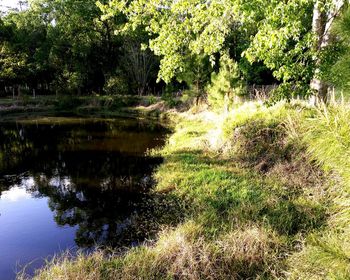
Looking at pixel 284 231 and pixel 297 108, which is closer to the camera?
pixel 284 231

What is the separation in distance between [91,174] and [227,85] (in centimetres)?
1179

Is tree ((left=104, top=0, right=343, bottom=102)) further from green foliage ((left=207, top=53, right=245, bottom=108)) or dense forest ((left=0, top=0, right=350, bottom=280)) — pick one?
green foliage ((left=207, top=53, right=245, bottom=108))

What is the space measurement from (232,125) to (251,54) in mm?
5092

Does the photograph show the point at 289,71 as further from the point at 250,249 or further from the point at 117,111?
the point at 117,111

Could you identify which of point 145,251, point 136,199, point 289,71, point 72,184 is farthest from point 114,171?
point 289,71

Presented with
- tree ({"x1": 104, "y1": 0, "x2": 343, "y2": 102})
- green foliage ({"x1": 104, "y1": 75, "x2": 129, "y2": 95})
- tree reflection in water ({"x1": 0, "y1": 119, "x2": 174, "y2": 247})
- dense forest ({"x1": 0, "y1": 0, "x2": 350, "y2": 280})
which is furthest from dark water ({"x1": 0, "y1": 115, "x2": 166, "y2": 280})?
green foliage ({"x1": 104, "y1": 75, "x2": 129, "y2": 95})

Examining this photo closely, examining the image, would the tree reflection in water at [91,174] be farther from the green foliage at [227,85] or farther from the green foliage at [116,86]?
the green foliage at [116,86]

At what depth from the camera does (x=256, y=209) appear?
25.7 ft

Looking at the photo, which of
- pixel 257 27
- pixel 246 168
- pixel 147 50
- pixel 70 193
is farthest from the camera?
pixel 147 50

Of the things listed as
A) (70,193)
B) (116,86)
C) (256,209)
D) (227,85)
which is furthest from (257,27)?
(116,86)

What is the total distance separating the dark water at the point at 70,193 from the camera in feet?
27.1

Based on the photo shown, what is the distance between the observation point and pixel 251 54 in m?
7.89

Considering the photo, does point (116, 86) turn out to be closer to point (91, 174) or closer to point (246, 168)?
point (91, 174)

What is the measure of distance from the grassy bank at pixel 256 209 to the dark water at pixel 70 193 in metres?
1.01
